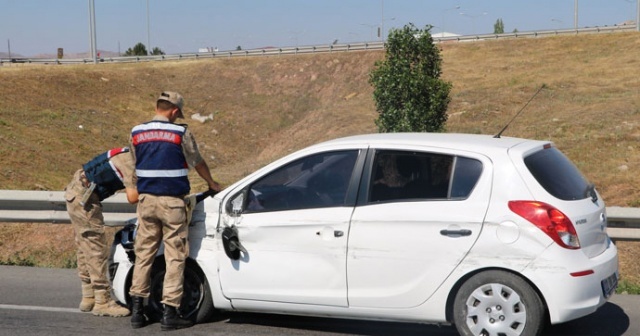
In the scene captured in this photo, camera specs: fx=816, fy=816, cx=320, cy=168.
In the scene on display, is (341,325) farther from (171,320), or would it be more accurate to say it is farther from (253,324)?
(171,320)

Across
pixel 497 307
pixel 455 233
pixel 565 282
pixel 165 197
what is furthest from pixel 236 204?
pixel 565 282

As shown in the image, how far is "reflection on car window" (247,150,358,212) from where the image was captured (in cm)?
589

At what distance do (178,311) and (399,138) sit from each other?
2.15m

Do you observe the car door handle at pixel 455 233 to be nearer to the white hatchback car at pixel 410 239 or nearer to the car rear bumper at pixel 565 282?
the white hatchback car at pixel 410 239

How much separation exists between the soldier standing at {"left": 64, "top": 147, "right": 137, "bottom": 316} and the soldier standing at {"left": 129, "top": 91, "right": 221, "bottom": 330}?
294mm

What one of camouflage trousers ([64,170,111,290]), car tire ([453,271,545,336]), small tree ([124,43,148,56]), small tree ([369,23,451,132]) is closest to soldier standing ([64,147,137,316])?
camouflage trousers ([64,170,111,290])

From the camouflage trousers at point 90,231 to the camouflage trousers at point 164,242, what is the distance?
0.57 metres

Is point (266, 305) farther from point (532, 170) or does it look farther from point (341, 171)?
point (532, 170)

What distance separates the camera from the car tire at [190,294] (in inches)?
245

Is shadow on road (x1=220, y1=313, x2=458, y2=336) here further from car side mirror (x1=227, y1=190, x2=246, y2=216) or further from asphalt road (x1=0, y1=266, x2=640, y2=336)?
car side mirror (x1=227, y1=190, x2=246, y2=216)

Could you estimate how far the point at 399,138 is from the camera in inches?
235

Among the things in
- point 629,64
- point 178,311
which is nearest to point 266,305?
point 178,311

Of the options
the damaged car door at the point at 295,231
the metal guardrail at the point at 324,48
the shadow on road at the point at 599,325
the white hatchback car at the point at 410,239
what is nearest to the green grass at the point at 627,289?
the shadow on road at the point at 599,325

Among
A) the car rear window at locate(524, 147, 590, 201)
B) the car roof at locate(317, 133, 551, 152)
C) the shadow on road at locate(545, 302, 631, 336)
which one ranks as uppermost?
the car roof at locate(317, 133, 551, 152)
